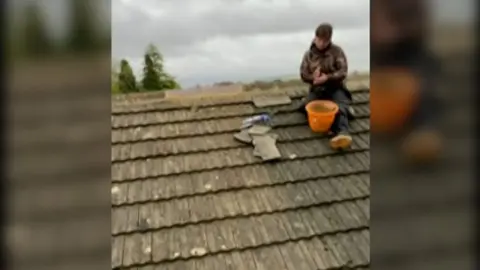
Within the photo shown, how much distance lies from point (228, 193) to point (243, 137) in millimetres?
403

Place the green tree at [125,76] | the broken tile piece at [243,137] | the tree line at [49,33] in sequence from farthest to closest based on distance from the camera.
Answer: the broken tile piece at [243,137] < the green tree at [125,76] < the tree line at [49,33]

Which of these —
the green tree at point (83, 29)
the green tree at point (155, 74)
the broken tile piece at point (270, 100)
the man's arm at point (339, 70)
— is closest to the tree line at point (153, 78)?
the green tree at point (155, 74)

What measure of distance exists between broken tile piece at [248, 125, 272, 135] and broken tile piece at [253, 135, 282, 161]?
0.11 feet

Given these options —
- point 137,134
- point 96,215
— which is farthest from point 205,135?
point 96,215

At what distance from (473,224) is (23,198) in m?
0.29

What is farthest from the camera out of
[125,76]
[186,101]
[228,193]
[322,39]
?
[186,101]

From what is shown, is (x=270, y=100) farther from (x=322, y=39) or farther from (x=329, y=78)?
(x=322, y=39)

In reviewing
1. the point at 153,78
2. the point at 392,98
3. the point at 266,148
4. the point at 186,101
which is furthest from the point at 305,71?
the point at 392,98

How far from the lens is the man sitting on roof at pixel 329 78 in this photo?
2.22 meters

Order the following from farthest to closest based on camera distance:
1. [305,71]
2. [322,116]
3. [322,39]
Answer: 1. [305,71]
2. [322,116]
3. [322,39]

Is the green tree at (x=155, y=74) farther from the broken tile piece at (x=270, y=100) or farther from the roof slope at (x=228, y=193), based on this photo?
the broken tile piece at (x=270, y=100)

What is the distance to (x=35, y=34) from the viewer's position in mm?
332

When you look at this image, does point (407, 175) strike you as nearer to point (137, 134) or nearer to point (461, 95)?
point (461, 95)

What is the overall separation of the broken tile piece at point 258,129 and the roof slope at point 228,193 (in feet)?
0.22
